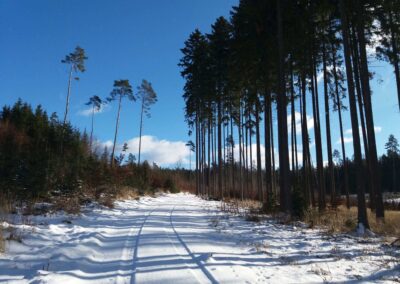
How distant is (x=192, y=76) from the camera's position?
3259cm

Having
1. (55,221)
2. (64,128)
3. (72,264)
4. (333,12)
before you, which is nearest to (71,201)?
(55,221)

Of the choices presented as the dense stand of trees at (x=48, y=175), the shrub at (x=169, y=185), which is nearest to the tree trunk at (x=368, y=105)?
the dense stand of trees at (x=48, y=175)

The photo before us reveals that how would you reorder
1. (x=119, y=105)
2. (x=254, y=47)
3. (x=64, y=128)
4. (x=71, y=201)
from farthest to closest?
(x=119, y=105), (x=64, y=128), (x=254, y=47), (x=71, y=201)

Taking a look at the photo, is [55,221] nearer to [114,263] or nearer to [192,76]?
[114,263]

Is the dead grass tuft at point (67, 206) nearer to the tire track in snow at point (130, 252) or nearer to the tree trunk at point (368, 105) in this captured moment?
the tire track in snow at point (130, 252)

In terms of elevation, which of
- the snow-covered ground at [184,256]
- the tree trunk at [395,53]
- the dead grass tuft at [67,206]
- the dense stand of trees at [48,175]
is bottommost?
the snow-covered ground at [184,256]

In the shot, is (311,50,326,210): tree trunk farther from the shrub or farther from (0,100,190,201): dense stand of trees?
the shrub

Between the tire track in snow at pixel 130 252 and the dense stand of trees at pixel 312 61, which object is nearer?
the tire track in snow at pixel 130 252

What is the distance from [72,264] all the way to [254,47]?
14129 millimetres

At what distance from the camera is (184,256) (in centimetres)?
656

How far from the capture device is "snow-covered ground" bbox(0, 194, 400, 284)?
538 centimetres

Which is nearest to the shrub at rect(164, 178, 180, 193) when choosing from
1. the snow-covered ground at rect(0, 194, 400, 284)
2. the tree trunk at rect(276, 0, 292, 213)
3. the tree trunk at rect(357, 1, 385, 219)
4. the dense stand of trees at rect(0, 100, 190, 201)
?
the dense stand of trees at rect(0, 100, 190, 201)

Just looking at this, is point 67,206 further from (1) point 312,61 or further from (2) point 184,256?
(1) point 312,61

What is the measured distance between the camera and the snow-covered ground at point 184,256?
212 inches
